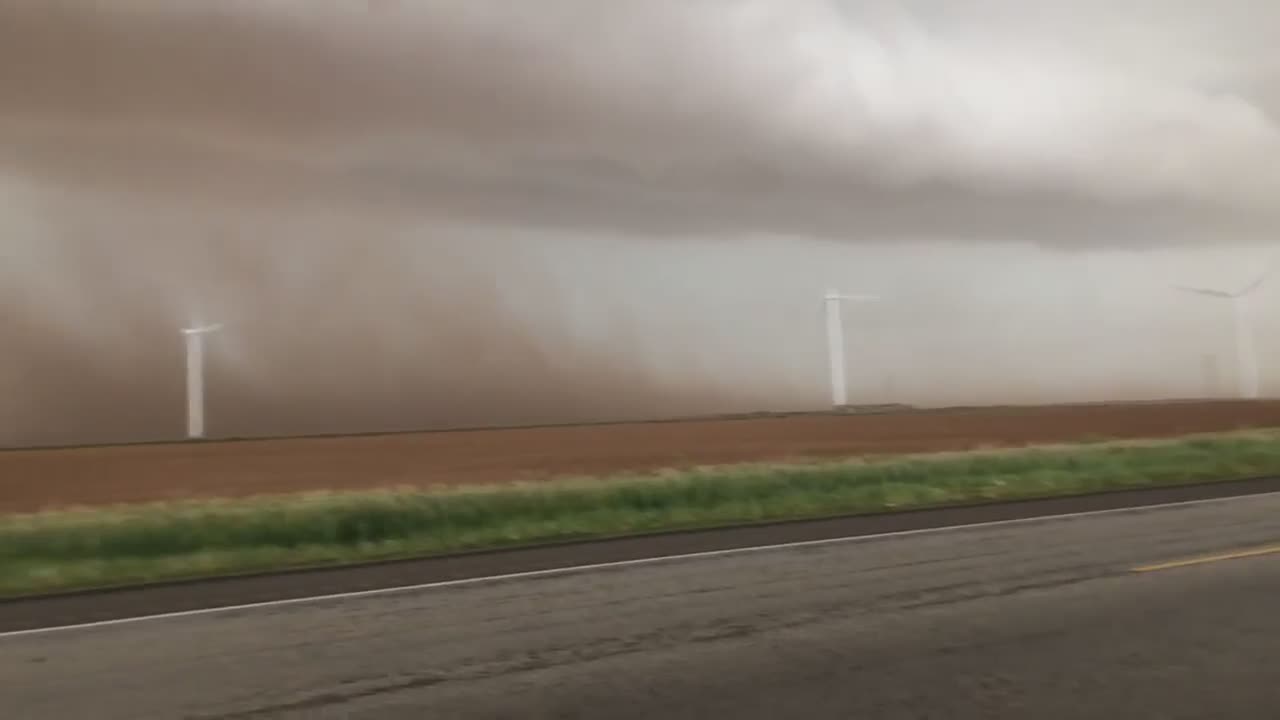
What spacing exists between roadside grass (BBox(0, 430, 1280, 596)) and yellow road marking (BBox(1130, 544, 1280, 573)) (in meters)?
7.59

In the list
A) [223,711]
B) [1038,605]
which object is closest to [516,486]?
[1038,605]

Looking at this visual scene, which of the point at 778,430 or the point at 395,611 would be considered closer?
the point at 395,611

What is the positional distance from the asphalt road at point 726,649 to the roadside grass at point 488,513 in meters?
4.85

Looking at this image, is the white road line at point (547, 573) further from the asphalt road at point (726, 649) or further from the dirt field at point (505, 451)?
the dirt field at point (505, 451)

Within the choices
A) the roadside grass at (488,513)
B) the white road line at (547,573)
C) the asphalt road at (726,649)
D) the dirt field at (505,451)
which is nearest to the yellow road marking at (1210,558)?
the asphalt road at (726,649)

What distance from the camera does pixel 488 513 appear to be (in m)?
16.5

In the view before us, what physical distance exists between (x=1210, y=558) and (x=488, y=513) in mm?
10425

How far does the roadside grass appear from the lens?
1320cm

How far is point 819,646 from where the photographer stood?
6.66 meters

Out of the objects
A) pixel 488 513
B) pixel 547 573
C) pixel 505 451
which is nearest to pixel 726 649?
pixel 547 573

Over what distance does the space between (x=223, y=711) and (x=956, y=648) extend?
14.6ft

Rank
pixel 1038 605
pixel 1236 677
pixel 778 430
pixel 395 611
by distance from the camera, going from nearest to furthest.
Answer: pixel 1236 677 → pixel 1038 605 → pixel 395 611 → pixel 778 430

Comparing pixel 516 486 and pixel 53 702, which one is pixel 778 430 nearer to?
pixel 516 486

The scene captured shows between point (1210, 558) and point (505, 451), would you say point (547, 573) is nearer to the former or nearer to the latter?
point (1210, 558)
